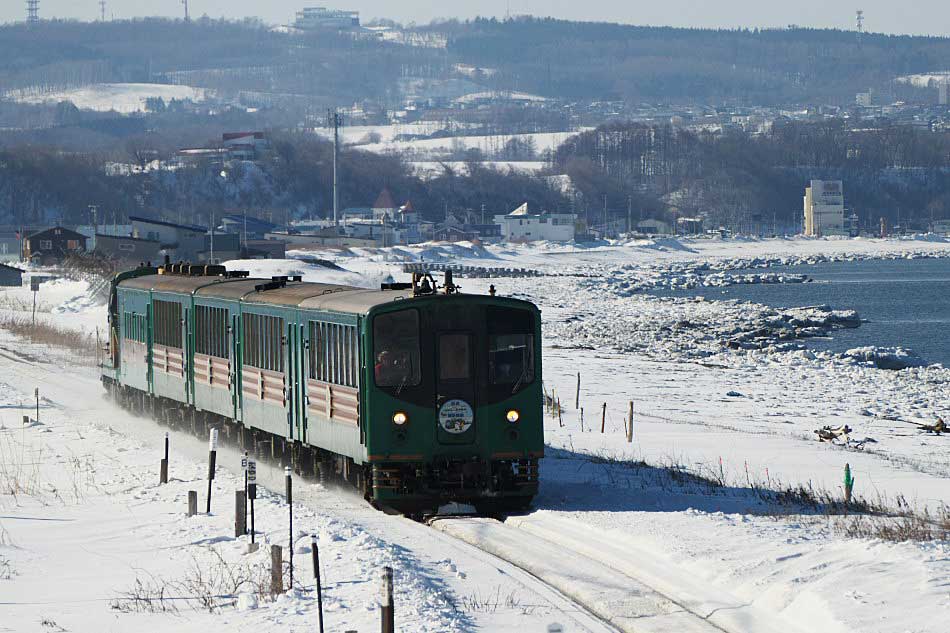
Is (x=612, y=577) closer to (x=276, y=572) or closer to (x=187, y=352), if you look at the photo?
(x=276, y=572)

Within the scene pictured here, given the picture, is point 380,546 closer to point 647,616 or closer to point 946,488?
point 647,616

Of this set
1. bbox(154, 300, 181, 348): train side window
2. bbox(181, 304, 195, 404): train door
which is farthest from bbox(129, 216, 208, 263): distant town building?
bbox(181, 304, 195, 404): train door

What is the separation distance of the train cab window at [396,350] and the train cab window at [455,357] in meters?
0.33

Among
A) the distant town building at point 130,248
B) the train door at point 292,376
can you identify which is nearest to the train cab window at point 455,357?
the train door at point 292,376

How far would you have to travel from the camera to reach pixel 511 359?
2006 centimetres

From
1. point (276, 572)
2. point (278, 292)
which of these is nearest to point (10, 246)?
point (278, 292)

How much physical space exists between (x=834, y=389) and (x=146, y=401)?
77.3 feet

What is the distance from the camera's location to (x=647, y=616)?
13477 mm

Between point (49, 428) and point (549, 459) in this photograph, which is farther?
point (49, 428)

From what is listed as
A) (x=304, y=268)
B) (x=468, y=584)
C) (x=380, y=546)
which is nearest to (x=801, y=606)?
(x=468, y=584)

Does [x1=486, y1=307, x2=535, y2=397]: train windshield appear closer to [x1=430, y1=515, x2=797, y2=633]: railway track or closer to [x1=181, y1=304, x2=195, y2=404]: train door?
[x1=430, y1=515, x2=797, y2=633]: railway track

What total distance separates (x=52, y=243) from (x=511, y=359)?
11218 centimetres

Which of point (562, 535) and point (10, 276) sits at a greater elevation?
point (562, 535)

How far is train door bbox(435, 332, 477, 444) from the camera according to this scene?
1967 centimetres
